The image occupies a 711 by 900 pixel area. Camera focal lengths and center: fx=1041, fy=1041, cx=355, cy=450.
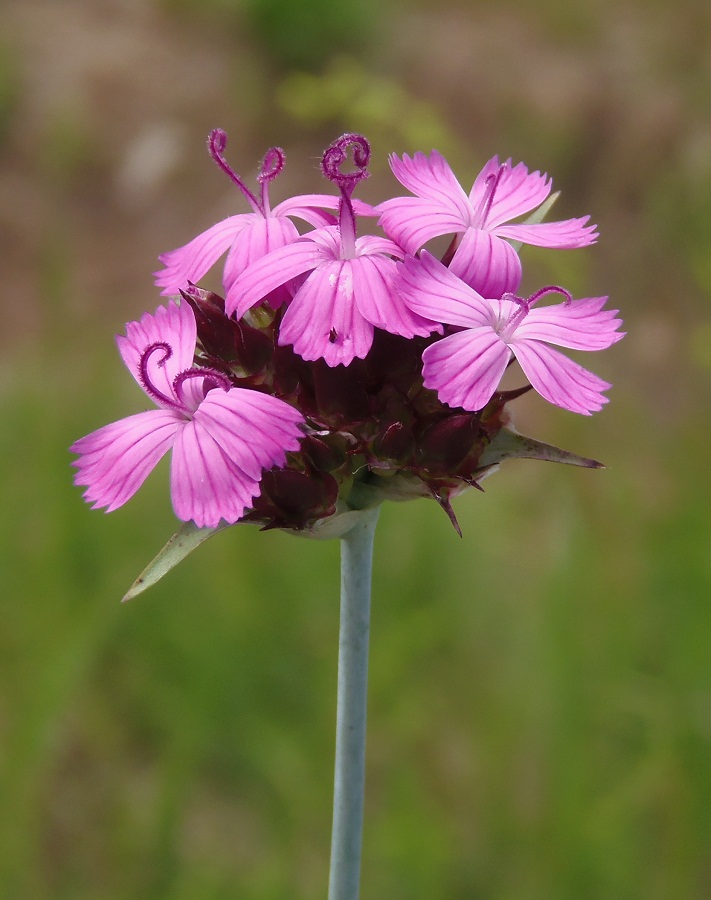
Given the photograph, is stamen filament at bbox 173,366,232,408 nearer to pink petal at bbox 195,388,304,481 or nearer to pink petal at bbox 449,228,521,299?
pink petal at bbox 195,388,304,481

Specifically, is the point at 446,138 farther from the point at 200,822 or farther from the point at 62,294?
the point at 200,822

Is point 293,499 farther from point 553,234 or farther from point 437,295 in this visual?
point 553,234

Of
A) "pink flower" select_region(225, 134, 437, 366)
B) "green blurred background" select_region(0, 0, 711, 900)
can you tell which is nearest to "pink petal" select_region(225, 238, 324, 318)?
"pink flower" select_region(225, 134, 437, 366)

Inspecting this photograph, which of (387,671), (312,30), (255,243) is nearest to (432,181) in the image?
(255,243)

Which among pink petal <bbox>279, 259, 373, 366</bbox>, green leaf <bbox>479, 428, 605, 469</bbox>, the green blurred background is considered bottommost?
the green blurred background

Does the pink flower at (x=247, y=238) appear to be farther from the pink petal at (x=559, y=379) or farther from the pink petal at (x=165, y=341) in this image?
the pink petal at (x=559, y=379)
